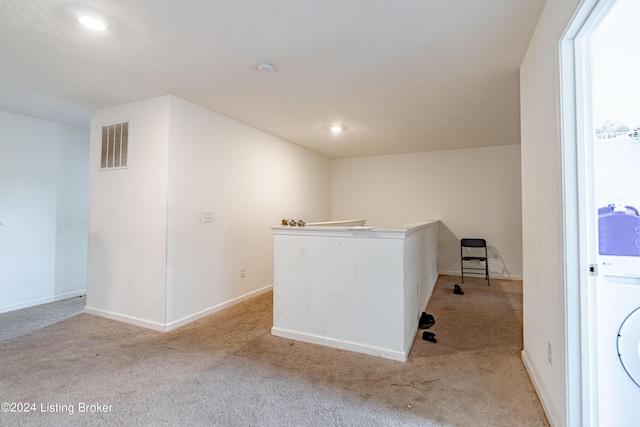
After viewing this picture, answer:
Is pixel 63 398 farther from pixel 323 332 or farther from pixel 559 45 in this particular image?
pixel 559 45

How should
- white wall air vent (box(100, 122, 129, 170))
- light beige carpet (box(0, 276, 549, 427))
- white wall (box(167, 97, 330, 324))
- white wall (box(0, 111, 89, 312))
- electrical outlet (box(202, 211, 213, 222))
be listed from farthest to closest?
white wall (box(0, 111, 89, 312)) → electrical outlet (box(202, 211, 213, 222)) → white wall air vent (box(100, 122, 129, 170)) → white wall (box(167, 97, 330, 324)) → light beige carpet (box(0, 276, 549, 427))

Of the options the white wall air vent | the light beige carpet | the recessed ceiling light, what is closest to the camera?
the light beige carpet

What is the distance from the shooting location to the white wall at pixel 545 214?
143cm

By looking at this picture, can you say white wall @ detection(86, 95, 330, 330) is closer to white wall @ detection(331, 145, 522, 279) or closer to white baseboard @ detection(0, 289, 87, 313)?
white baseboard @ detection(0, 289, 87, 313)

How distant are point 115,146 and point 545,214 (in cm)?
392

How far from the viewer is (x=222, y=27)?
186cm

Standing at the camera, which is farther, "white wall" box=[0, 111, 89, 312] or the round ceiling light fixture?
"white wall" box=[0, 111, 89, 312]

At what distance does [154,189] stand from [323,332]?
2148mm

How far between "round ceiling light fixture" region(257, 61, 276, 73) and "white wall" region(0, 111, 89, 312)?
3.27 meters

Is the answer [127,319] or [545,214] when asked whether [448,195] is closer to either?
[545,214]

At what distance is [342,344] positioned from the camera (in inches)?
96.1

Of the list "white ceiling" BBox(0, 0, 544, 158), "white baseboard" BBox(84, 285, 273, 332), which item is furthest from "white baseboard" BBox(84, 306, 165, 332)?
"white ceiling" BBox(0, 0, 544, 158)

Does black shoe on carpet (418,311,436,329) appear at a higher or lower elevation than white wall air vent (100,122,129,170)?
lower

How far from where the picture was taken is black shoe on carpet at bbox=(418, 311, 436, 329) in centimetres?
288
